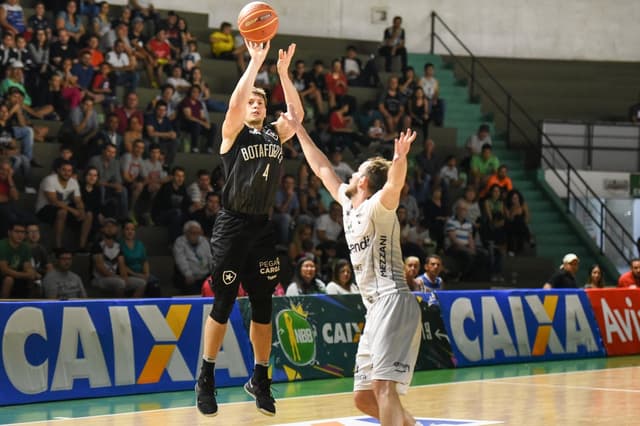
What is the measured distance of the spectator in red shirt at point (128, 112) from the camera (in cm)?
1805

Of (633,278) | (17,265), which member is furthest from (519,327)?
(17,265)

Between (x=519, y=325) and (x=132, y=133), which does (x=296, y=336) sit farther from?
(x=132, y=133)

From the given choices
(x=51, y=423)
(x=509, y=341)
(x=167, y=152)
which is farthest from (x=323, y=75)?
(x=51, y=423)

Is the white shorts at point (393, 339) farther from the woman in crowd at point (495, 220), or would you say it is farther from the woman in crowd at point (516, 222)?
the woman in crowd at point (516, 222)

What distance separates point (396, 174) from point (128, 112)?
1147 cm

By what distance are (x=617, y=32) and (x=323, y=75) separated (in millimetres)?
9133

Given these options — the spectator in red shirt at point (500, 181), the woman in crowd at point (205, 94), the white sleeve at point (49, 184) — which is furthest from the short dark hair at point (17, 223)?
the spectator in red shirt at point (500, 181)

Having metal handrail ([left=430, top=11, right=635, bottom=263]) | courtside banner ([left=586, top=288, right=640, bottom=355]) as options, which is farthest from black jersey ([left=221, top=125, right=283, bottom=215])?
metal handrail ([left=430, top=11, right=635, bottom=263])

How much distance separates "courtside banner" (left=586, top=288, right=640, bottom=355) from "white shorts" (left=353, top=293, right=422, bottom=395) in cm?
992

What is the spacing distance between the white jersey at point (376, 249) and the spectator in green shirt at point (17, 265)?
27.4 feet

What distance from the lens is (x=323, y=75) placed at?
22047 millimetres

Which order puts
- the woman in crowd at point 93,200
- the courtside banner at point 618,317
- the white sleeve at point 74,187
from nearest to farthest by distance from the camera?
the white sleeve at point 74,187
the woman in crowd at point 93,200
the courtside banner at point 618,317

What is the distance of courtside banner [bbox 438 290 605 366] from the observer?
1527cm

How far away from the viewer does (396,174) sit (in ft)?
24.1
